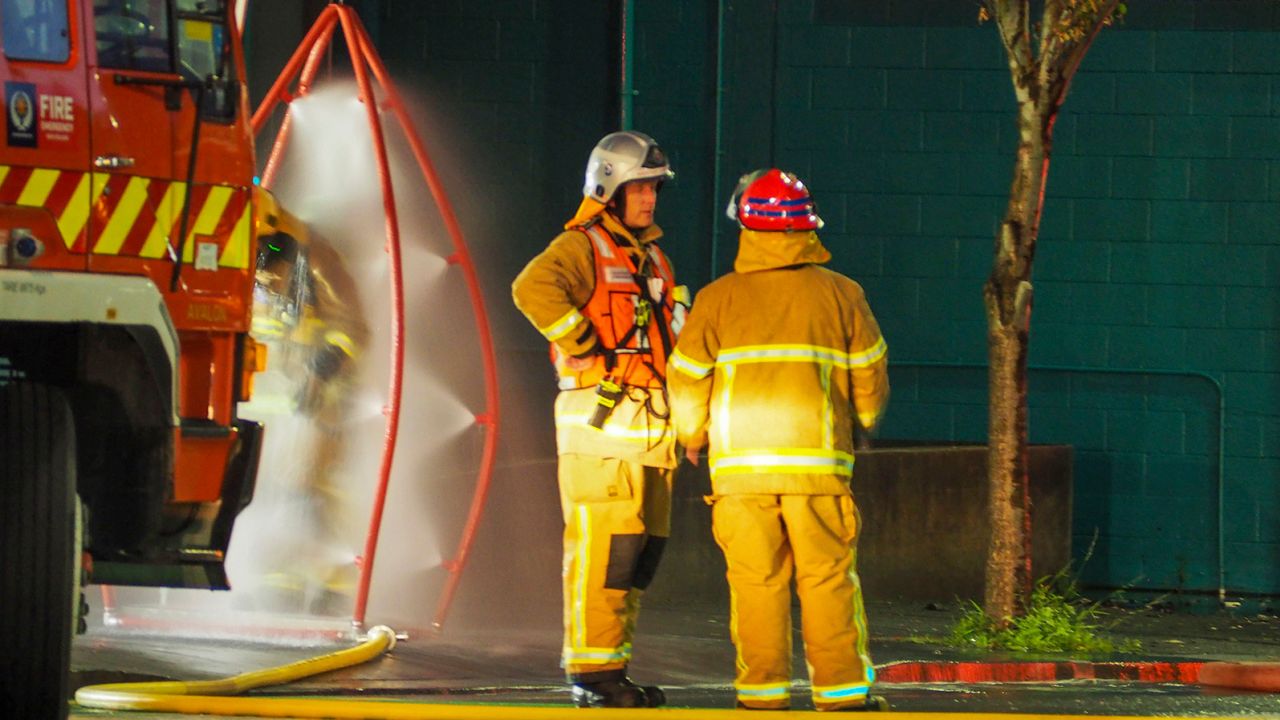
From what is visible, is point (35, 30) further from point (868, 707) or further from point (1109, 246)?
point (1109, 246)

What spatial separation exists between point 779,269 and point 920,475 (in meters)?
5.56

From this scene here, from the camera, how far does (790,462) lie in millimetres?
6664

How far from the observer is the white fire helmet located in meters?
7.52

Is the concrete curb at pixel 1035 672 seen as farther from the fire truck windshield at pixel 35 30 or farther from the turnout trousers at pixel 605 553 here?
the fire truck windshield at pixel 35 30

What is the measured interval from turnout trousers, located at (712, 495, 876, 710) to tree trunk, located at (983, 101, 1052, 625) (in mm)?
3858

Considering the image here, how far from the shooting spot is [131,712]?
22.0 feet

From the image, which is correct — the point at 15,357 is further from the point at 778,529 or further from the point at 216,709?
the point at 778,529

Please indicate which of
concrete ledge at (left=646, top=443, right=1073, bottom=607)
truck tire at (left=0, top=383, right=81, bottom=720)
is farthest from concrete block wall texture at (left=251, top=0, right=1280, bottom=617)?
truck tire at (left=0, top=383, right=81, bottom=720)

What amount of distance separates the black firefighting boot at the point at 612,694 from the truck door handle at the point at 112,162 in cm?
243

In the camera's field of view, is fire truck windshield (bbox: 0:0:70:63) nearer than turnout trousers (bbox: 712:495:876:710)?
Yes

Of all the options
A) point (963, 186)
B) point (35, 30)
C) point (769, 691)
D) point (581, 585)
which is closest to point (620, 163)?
A: point (581, 585)

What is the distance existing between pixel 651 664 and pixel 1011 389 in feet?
8.34

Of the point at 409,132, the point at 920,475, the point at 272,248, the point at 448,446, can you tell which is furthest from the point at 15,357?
the point at 920,475

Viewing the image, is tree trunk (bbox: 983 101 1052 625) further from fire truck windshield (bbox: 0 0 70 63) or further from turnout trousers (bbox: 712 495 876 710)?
fire truck windshield (bbox: 0 0 70 63)
